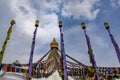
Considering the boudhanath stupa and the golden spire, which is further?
the golden spire

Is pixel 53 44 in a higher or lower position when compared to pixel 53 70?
higher

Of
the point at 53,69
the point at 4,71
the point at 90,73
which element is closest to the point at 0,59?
the point at 4,71

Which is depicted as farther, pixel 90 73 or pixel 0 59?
pixel 90 73

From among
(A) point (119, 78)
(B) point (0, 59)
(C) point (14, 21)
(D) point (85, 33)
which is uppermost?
(C) point (14, 21)

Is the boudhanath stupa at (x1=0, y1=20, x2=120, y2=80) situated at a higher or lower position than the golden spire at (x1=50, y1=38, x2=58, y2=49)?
lower

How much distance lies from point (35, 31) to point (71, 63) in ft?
20.8

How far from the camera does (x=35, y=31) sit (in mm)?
23078

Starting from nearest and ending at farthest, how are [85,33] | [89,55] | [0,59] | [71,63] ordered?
[0,59]
[89,55]
[85,33]
[71,63]

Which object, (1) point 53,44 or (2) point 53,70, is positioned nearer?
(2) point 53,70

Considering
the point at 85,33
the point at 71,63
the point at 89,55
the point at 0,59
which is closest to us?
the point at 0,59

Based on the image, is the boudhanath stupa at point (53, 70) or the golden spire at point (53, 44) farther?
the golden spire at point (53, 44)

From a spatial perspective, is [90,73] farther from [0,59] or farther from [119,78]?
[0,59]

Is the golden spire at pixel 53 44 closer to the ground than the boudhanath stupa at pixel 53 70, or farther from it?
farther from it

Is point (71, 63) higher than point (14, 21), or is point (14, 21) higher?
point (14, 21)
